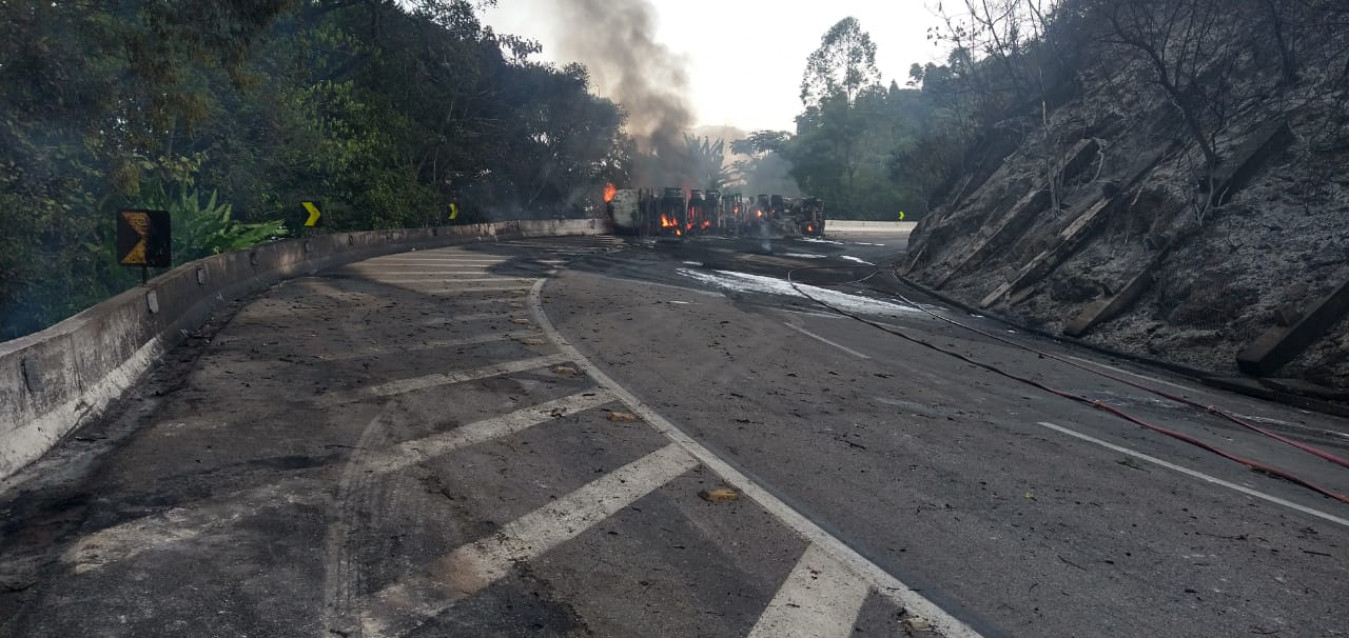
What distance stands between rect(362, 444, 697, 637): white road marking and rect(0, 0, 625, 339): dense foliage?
1324cm

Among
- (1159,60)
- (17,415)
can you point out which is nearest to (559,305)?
(17,415)

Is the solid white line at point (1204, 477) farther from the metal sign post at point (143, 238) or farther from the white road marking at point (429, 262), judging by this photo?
the white road marking at point (429, 262)

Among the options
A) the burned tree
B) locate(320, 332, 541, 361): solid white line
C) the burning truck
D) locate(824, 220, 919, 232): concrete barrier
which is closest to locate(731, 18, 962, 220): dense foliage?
locate(824, 220, 919, 232): concrete barrier

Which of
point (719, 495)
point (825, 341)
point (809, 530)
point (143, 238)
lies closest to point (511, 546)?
point (719, 495)

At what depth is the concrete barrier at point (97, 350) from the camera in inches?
210

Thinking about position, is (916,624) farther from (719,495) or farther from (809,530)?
(719,495)

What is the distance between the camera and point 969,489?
598 cm

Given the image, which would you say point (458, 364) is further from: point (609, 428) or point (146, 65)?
point (146, 65)

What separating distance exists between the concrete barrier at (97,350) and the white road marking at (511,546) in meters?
2.99

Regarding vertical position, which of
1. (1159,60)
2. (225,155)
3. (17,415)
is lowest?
(17,415)

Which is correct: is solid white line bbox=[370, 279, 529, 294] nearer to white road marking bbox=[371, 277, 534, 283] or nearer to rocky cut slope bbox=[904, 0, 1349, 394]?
white road marking bbox=[371, 277, 534, 283]

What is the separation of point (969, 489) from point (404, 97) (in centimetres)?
3617

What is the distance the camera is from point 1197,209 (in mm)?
16766

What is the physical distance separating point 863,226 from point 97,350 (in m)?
62.6
